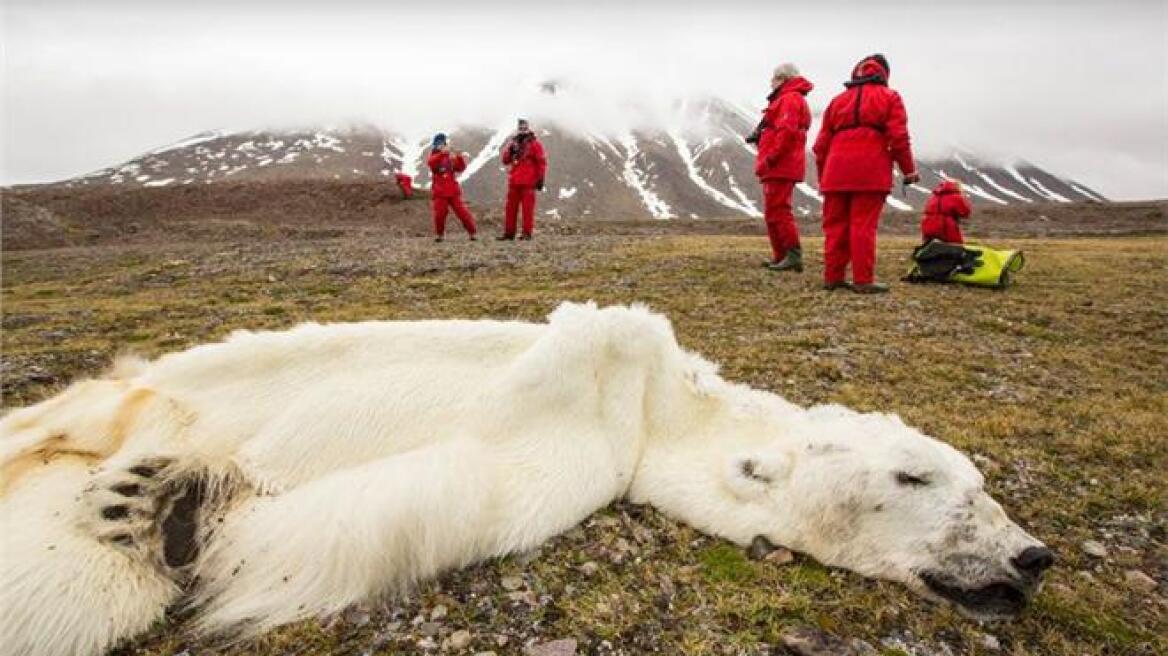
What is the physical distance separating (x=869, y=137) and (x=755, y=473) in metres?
7.68

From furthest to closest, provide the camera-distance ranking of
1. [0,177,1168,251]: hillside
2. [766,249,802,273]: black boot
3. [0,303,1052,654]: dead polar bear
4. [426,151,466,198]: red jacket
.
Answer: [0,177,1168,251]: hillside
[426,151,466,198]: red jacket
[766,249,802,273]: black boot
[0,303,1052,654]: dead polar bear

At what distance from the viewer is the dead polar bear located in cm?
297

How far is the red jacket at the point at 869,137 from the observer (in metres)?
9.44

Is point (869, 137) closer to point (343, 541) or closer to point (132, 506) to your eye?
point (343, 541)

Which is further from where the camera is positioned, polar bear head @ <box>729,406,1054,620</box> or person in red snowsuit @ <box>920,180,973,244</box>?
person in red snowsuit @ <box>920,180,973,244</box>

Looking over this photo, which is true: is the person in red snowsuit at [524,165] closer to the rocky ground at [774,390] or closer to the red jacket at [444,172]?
the red jacket at [444,172]

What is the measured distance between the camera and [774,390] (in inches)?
233

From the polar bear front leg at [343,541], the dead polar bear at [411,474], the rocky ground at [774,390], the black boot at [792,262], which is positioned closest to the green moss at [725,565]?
the rocky ground at [774,390]

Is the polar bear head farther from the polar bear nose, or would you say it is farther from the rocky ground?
the rocky ground

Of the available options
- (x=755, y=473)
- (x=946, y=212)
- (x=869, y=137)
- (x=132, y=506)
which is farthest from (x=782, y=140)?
(x=132, y=506)

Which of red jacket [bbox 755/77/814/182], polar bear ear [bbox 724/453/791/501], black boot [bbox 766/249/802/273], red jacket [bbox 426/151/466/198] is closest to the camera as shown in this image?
polar bear ear [bbox 724/453/791/501]

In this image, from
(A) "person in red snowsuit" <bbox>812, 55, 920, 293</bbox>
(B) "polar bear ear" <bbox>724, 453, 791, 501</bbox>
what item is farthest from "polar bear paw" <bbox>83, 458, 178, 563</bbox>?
(A) "person in red snowsuit" <bbox>812, 55, 920, 293</bbox>

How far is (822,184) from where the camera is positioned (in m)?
10.0

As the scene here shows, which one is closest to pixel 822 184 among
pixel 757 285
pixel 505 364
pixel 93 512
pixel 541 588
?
pixel 757 285
